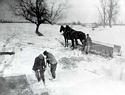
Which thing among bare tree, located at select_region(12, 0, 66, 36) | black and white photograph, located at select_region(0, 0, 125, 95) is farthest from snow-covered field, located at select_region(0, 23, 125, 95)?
bare tree, located at select_region(12, 0, 66, 36)

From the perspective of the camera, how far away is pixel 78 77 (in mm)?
11547

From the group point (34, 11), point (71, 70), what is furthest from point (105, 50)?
point (34, 11)

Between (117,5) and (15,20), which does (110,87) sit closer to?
(15,20)

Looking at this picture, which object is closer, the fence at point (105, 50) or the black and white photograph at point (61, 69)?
the black and white photograph at point (61, 69)

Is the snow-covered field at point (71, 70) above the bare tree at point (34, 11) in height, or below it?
below

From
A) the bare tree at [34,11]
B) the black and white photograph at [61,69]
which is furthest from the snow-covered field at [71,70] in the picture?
the bare tree at [34,11]

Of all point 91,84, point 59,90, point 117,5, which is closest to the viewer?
point 59,90

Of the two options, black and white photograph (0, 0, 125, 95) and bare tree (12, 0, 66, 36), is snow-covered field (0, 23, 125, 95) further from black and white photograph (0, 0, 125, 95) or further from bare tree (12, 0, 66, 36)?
bare tree (12, 0, 66, 36)

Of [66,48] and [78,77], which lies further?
[66,48]

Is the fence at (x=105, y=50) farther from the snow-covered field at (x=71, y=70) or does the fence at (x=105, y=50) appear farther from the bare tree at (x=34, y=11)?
the bare tree at (x=34, y=11)

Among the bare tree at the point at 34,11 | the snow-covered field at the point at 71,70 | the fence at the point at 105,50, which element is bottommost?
the snow-covered field at the point at 71,70

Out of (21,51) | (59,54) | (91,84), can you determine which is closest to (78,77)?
(91,84)

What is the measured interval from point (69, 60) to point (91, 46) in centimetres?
350

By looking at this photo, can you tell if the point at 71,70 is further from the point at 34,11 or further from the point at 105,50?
the point at 34,11
